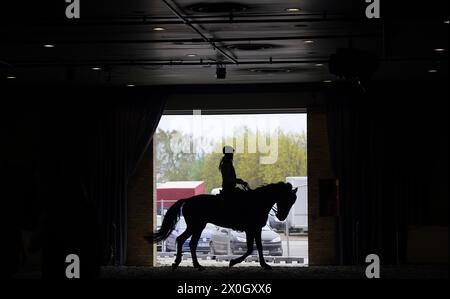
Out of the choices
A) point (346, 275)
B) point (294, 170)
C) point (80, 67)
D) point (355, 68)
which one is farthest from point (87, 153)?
point (355, 68)

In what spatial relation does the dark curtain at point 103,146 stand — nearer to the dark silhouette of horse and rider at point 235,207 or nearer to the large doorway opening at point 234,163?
the large doorway opening at point 234,163

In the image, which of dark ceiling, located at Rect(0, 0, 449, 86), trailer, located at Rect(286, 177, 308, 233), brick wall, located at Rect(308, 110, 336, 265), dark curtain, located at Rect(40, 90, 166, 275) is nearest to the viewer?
dark ceiling, located at Rect(0, 0, 449, 86)

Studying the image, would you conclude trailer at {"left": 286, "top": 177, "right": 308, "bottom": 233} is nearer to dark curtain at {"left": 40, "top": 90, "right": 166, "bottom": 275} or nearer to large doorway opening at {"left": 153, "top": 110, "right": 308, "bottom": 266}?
large doorway opening at {"left": 153, "top": 110, "right": 308, "bottom": 266}

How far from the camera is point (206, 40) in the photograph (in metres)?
10.8

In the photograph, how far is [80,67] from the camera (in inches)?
515

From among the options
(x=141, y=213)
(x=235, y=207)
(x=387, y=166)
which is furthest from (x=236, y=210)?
(x=387, y=166)

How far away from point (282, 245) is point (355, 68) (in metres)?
6.01

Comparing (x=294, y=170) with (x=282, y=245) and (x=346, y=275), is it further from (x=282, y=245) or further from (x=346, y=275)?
(x=346, y=275)

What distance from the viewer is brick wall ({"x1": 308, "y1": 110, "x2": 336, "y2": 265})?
14734 mm

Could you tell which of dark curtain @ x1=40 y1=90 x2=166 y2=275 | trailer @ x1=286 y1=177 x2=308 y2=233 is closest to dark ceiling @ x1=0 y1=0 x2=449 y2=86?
dark curtain @ x1=40 y1=90 x2=166 y2=275

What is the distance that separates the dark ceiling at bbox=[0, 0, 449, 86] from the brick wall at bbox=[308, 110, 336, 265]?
821 mm

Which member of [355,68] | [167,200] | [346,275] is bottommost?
[346,275]

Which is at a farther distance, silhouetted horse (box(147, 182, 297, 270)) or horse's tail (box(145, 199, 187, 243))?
silhouetted horse (box(147, 182, 297, 270))

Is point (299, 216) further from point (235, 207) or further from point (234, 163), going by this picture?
point (235, 207)
